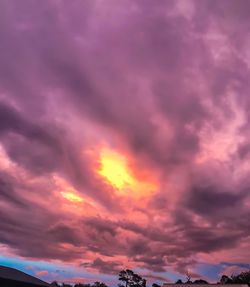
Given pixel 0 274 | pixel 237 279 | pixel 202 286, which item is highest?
pixel 237 279

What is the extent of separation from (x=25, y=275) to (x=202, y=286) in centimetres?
4458

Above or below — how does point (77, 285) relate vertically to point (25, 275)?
above

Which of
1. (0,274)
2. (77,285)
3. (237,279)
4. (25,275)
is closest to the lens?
(0,274)

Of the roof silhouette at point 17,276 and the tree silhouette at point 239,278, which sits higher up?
the tree silhouette at point 239,278

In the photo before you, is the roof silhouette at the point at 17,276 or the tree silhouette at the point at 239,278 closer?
the roof silhouette at the point at 17,276

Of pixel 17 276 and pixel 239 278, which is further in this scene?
pixel 239 278

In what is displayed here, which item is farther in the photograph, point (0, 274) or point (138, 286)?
point (138, 286)

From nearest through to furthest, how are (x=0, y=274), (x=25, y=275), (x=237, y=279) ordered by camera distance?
1. (x=0, y=274)
2. (x=25, y=275)
3. (x=237, y=279)

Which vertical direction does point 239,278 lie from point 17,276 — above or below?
above

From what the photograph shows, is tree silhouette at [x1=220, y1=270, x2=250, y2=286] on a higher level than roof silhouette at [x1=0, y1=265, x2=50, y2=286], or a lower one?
higher

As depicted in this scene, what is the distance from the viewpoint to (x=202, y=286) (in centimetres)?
10438

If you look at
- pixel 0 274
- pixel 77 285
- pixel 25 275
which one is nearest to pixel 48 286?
pixel 25 275

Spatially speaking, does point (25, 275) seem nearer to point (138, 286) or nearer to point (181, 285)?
point (181, 285)

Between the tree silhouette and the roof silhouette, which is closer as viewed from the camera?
the roof silhouette
